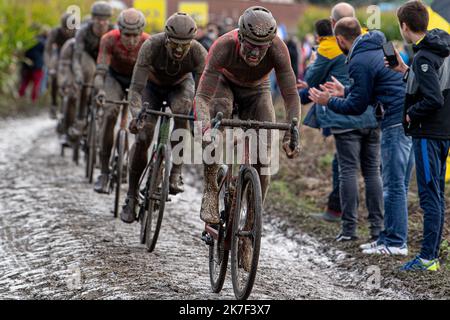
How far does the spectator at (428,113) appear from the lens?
807 centimetres

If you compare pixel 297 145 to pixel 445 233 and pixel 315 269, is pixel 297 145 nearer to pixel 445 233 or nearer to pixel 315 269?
→ pixel 315 269

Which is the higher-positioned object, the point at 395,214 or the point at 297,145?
the point at 297,145

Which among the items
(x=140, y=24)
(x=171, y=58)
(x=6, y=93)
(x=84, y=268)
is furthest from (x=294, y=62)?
(x=84, y=268)

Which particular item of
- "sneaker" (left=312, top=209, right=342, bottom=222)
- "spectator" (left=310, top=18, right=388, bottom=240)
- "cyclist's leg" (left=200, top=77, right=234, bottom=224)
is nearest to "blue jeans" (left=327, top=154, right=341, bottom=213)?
"sneaker" (left=312, top=209, right=342, bottom=222)

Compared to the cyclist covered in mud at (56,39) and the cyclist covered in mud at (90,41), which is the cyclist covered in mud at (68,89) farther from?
the cyclist covered in mud at (56,39)

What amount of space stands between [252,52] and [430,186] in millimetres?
2046

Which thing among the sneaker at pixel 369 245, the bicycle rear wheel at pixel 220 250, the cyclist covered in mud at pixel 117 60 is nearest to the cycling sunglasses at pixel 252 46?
the bicycle rear wheel at pixel 220 250

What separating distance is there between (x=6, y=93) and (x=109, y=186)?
1566 cm

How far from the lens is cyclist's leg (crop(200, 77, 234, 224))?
761 cm

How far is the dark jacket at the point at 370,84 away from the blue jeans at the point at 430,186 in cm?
97

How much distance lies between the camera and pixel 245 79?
7902 millimetres

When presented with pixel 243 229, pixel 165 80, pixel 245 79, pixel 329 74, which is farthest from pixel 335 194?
pixel 243 229

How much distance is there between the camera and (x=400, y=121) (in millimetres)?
9250

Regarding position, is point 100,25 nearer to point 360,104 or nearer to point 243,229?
point 360,104
